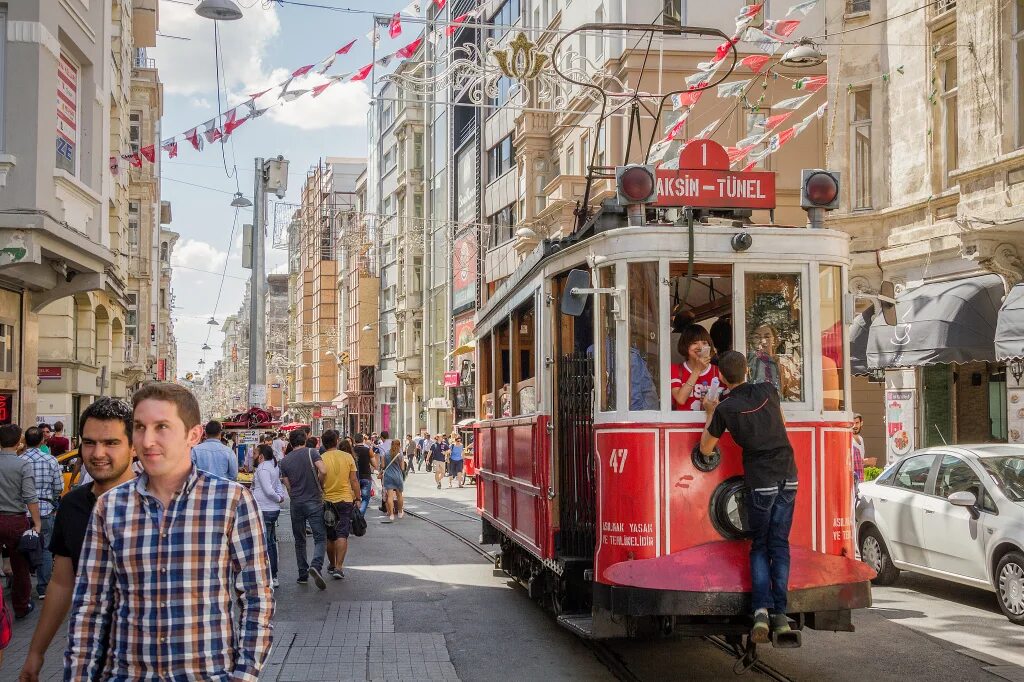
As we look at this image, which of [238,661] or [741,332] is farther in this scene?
[741,332]

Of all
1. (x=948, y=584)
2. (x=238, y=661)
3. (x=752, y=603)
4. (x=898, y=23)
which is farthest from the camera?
(x=898, y=23)

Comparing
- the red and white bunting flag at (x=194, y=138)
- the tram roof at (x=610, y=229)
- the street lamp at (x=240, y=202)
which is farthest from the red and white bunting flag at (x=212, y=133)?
the street lamp at (x=240, y=202)

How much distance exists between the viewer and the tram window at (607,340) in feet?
26.1

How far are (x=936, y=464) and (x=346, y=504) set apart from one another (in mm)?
6602

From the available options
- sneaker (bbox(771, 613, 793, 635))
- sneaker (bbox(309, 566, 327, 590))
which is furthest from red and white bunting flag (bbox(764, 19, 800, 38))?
sneaker (bbox(771, 613, 793, 635))

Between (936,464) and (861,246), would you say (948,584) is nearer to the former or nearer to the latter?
(936,464)

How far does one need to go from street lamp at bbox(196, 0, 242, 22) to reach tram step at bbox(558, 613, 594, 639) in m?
11.2

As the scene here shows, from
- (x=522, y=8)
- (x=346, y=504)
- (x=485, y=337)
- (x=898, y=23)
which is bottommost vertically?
(x=346, y=504)

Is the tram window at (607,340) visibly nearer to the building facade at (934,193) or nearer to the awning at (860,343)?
the building facade at (934,193)

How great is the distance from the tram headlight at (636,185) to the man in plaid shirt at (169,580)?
4.68 meters

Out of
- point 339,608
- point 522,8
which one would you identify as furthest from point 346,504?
point 522,8

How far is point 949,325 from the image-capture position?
57.6 ft

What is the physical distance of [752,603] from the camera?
23.7ft

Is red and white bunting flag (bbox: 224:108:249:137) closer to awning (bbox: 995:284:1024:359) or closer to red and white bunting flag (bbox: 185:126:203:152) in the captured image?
red and white bunting flag (bbox: 185:126:203:152)
